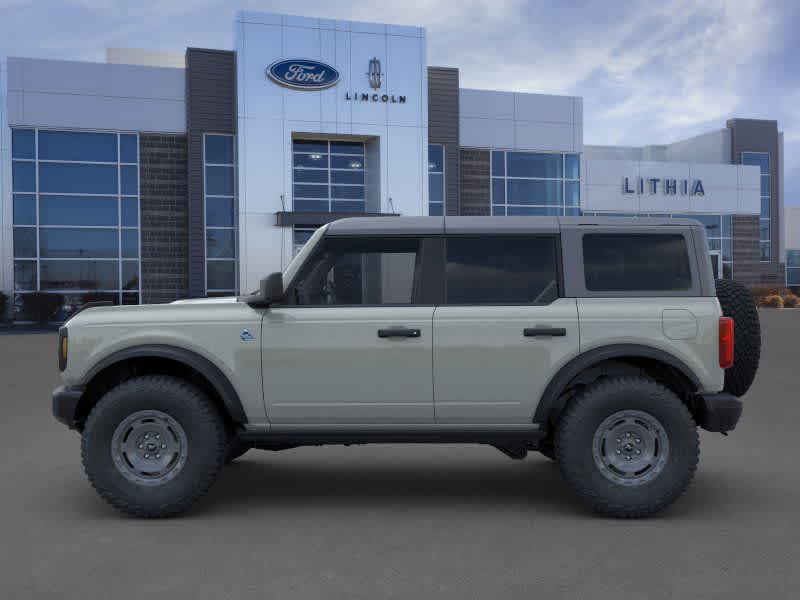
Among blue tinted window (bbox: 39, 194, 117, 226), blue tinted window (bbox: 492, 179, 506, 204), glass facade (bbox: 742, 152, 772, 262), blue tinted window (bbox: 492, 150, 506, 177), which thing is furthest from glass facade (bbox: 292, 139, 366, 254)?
glass facade (bbox: 742, 152, 772, 262)

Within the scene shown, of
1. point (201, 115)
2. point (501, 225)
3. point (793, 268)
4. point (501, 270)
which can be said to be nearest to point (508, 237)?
point (501, 225)

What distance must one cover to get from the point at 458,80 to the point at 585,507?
3163cm

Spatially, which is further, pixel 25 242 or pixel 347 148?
pixel 347 148

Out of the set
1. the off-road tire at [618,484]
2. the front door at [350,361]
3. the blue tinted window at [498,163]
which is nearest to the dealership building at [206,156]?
the blue tinted window at [498,163]

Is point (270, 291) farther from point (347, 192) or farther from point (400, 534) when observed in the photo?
point (347, 192)

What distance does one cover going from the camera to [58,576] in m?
4.34

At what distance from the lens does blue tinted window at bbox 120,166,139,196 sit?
31812 millimetres

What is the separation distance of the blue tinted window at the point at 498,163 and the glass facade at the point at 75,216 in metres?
15.0

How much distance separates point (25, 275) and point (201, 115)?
8.77 metres

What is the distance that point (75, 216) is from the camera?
3145 cm

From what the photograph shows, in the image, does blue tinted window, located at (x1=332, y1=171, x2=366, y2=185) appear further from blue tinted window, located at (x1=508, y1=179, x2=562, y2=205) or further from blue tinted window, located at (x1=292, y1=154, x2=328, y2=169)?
blue tinted window, located at (x1=508, y1=179, x2=562, y2=205)

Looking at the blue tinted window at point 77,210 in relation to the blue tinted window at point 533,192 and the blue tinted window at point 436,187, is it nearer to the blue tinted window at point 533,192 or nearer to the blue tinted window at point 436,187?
the blue tinted window at point 436,187

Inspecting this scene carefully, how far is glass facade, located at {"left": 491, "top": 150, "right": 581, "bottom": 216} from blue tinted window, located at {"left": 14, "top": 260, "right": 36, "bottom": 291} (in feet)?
62.2

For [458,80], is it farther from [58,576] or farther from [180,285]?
[58,576]
